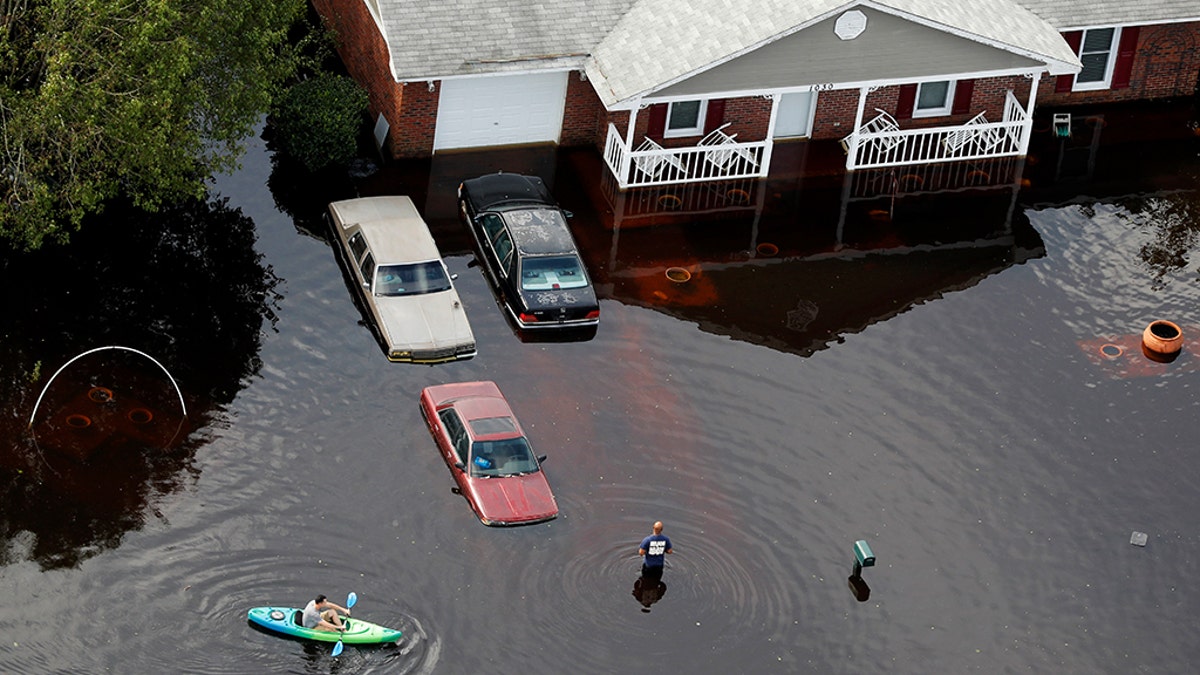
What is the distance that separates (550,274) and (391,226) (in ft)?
11.9

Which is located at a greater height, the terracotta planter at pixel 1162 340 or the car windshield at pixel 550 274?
the car windshield at pixel 550 274

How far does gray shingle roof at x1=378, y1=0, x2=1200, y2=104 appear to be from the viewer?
37.8 meters

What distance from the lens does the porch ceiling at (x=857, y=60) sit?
3812 centimetres

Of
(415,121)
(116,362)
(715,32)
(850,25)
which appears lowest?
(116,362)

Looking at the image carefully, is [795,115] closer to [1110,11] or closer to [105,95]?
[1110,11]

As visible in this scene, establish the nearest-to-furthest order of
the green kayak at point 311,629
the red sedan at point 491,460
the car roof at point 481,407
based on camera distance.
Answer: the green kayak at point 311,629, the red sedan at point 491,460, the car roof at point 481,407

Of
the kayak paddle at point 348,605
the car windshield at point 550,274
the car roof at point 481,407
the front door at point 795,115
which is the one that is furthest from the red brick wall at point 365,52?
the kayak paddle at point 348,605

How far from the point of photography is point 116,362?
32.4m

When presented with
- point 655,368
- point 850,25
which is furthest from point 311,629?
point 850,25

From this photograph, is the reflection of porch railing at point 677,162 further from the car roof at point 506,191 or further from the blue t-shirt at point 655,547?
the blue t-shirt at point 655,547

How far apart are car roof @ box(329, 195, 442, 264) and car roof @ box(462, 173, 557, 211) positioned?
142 cm

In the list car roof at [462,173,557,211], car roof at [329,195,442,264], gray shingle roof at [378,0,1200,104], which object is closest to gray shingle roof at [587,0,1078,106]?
gray shingle roof at [378,0,1200,104]

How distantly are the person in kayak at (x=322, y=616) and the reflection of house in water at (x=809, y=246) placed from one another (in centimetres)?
1186

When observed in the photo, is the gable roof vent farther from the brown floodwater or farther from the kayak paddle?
the kayak paddle
